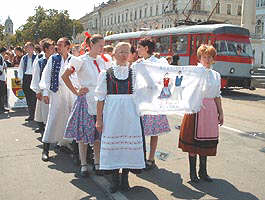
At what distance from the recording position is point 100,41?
14.9ft

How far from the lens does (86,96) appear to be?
4.68 m

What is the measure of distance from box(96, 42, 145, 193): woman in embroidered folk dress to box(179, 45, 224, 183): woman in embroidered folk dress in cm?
82

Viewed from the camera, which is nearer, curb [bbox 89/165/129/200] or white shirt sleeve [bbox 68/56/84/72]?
curb [bbox 89/165/129/200]

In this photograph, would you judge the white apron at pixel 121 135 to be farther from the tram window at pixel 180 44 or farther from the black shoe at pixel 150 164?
the tram window at pixel 180 44

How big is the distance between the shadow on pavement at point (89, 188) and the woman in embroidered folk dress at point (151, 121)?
0.97 metres

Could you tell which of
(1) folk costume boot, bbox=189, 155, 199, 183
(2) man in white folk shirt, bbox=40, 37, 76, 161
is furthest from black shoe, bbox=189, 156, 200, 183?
(2) man in white folk shirt, bbox=40, 37, 76, 161

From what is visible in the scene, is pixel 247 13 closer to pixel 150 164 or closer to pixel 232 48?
pixel 232 48

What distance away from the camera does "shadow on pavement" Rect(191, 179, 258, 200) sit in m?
4.30

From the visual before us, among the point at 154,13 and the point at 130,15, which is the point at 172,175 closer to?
the point at 154,13

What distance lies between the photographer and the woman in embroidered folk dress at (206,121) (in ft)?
15.0

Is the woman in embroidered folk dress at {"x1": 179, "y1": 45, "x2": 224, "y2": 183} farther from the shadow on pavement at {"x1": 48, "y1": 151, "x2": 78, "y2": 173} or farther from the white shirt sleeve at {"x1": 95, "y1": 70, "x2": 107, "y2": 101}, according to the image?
the shadow on pavement at {"x1": 48, "y1": 151, "x2": 78, "y2": 173}

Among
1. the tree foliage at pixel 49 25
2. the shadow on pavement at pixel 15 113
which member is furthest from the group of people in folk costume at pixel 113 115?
the tree foliage at pixel 49 25

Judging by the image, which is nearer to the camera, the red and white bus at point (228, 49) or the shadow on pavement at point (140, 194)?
the shadow on pavement at point (140, 194)

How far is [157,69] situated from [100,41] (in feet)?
2.69
